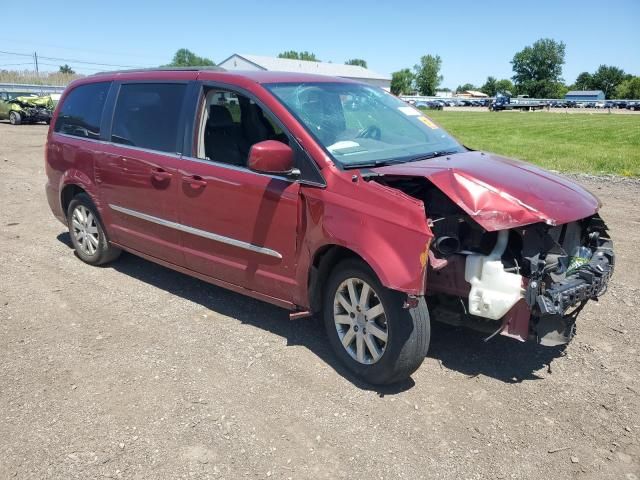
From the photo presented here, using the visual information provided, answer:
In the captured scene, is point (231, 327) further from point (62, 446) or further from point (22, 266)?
point (22, 266)

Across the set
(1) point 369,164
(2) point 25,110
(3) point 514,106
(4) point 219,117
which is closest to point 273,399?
(1) point 369,164

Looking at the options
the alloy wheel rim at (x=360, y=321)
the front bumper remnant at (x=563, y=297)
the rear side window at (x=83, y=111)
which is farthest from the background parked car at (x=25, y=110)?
the front bumper remnant at (x=563, y=297)

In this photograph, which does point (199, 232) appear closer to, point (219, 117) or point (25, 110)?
point (219, 117)

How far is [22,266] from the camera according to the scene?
235 inches

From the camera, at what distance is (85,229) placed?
19.4 feet

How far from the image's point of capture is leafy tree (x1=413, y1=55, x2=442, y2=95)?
123769mm

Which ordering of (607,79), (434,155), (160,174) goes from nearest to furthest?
(434,155) < (160,174) < (607,79)

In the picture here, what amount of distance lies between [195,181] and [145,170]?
69cm

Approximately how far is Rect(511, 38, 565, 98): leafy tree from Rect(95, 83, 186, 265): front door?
398 ft

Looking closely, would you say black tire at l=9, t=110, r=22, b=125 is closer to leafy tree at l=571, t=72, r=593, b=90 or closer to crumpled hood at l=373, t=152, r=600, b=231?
crumpled hood at l=373, t=152, r=600, b=231

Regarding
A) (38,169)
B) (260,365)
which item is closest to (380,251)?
(260,365)

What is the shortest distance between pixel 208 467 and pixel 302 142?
2087 mm

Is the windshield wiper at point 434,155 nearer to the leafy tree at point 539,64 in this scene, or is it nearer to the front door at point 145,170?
the front door at point 145,170

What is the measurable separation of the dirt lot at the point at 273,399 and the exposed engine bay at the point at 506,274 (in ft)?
1.57
